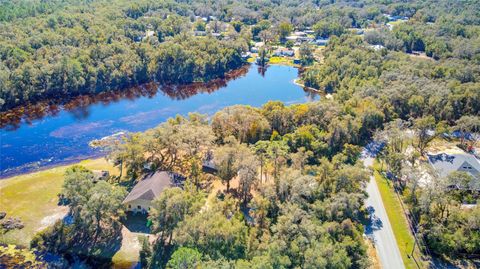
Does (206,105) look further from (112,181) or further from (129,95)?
(112,181)

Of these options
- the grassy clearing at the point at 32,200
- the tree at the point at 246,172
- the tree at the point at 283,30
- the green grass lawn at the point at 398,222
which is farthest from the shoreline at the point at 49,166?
the tree at the point at 283,30

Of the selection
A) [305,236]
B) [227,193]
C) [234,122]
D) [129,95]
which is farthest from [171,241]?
[129,95]

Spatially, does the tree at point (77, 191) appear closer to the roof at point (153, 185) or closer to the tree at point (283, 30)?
the roof at point (153, 185)

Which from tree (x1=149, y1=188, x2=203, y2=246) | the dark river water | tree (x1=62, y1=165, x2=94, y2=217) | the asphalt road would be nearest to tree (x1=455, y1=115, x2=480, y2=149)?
the asphalt road

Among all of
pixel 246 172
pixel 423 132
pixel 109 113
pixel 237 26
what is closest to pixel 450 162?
pixel 423 132

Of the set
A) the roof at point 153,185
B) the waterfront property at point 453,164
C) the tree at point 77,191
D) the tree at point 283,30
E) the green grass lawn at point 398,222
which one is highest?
the tree at point 283,30

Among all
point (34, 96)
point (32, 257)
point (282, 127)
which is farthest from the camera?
point (34, 96)

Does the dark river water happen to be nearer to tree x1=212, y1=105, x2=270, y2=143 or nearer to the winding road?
tree x1=212, y1=105, x2=270, y2=143
